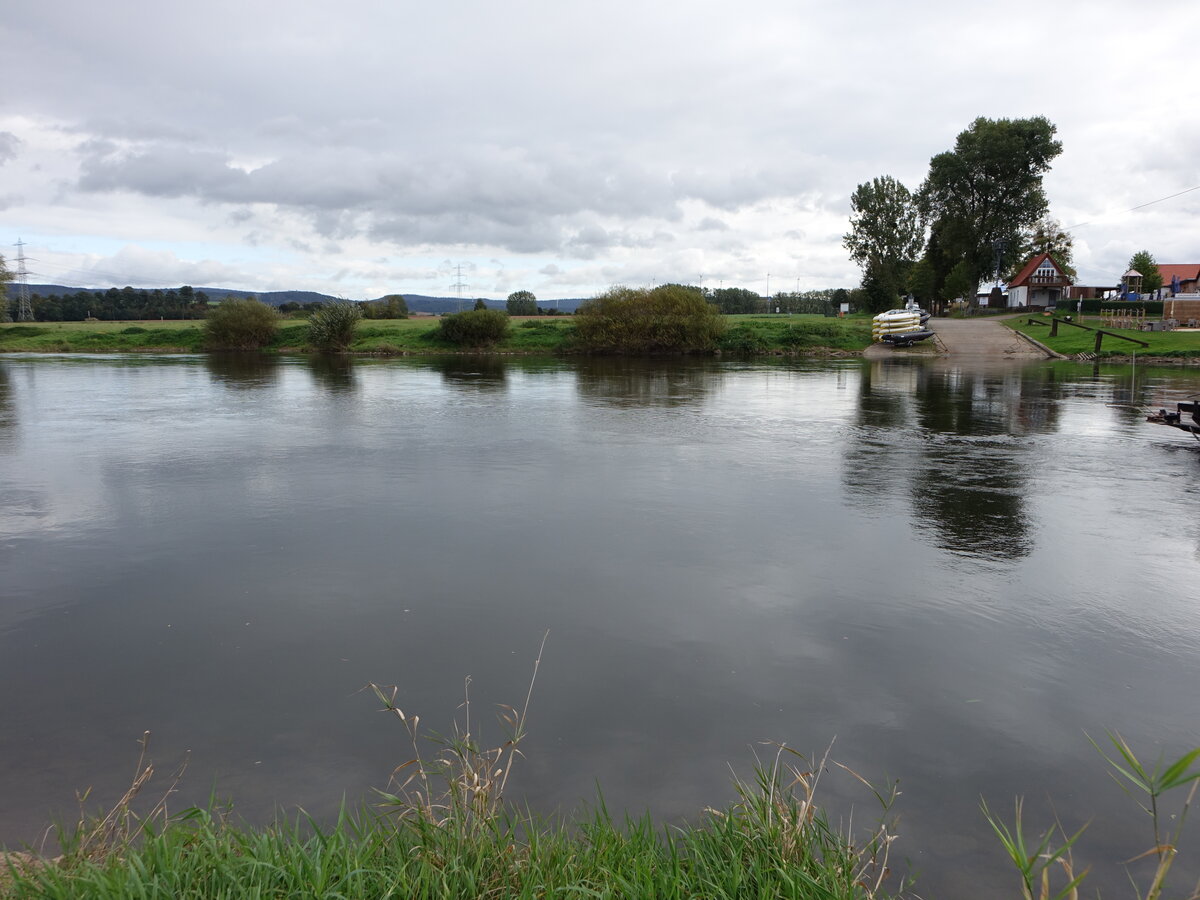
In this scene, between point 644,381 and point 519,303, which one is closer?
point 644,381

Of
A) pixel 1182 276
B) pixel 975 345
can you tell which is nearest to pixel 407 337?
pixel 975 345

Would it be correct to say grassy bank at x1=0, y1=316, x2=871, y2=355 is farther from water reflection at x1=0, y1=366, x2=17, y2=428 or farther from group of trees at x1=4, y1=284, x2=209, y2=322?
group of trees at x1=4, y1=284, x2=209, y2=322

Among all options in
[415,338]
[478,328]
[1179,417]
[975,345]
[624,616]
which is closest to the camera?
[624,616]

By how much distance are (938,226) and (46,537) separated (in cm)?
7071

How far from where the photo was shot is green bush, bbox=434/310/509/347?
2260 inches

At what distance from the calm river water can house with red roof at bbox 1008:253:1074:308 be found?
62468 mm

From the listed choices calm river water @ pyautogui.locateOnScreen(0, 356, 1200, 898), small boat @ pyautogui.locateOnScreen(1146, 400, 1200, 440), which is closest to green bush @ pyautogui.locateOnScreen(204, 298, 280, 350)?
calm river water @ pyautogui.locateOnScreen(0, 356, 1200, 898)

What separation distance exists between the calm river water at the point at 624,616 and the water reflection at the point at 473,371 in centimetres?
1442

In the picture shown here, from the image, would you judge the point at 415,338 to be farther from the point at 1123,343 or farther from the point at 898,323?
the point at 1123,343

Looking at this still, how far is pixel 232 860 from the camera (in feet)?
10.4

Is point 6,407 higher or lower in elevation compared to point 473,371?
lower

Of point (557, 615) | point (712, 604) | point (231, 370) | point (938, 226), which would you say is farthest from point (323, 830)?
point (938, 226)

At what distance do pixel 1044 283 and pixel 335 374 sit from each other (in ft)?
205

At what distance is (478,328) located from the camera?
5741 cm
